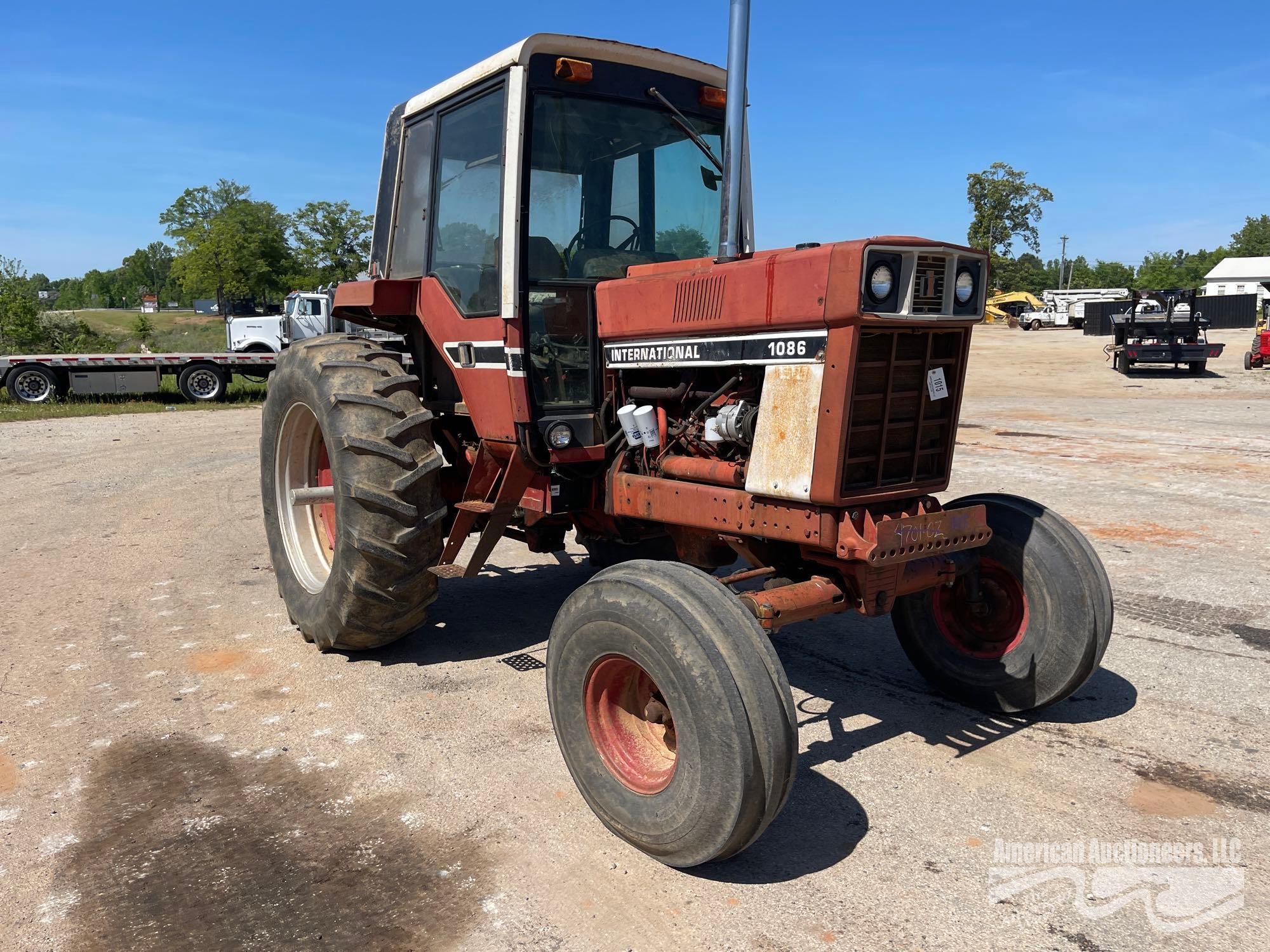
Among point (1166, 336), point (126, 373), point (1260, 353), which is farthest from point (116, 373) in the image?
point (1260, 353)

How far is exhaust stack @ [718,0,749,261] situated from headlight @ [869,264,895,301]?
2.47ft

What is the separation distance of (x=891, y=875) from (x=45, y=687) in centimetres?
387

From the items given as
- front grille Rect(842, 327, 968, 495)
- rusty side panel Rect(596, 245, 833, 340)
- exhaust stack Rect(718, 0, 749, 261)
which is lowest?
front grille Rect(842, 327, 968, 495)

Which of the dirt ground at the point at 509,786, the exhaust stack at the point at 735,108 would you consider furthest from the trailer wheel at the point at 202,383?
the exhaust stack at the point at 735,108

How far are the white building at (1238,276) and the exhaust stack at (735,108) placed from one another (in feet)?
270

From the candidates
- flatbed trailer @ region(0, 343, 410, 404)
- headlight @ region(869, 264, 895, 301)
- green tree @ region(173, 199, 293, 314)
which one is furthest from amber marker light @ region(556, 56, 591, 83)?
green tree @ region(173, 199, 293, 314)

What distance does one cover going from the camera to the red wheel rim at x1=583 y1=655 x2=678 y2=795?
3.17 m

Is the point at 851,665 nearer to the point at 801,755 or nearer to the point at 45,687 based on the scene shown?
the point at 801,755

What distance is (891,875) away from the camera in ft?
9.55

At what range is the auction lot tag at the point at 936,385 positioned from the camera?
11.2 feet

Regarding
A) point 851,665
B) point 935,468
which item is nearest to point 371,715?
point 851,665

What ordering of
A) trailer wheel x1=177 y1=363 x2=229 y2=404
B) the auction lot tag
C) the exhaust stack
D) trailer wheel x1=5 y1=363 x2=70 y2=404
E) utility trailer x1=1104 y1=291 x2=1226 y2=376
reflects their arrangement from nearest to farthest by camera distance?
1. the auction lot tag
2. the exhaust stack
3. trailer wheel x1=5 y1=363 x2=70 y2=404
4. trailer wheel x1=177 y1=363 x2=229 y2=404
5. utility trailer x1=1104 y1=291 x2=1226 y2=376

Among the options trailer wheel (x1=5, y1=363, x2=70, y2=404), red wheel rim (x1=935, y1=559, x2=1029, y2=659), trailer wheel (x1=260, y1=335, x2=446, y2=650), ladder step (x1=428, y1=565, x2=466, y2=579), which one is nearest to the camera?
red wheel rim (x1=935, y1=559, x2=1029, y2=659)

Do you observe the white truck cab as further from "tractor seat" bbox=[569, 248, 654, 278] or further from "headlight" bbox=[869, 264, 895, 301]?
"headlight" bbox=[869, 264, 895, 301]
